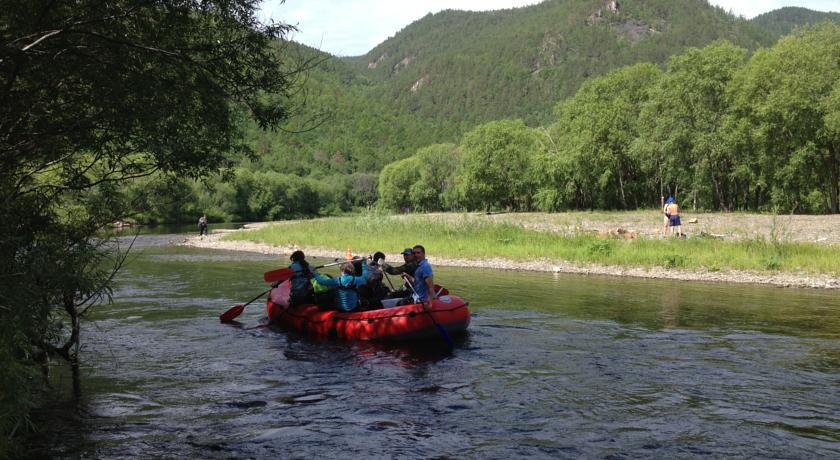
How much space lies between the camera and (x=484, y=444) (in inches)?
309

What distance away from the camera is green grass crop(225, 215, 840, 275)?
75.4 ft

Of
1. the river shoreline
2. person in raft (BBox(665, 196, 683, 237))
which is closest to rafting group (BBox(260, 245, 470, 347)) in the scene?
the river shoreline

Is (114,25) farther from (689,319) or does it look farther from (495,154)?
(495,154)

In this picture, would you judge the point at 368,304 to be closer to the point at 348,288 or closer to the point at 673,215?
the point at 348,288

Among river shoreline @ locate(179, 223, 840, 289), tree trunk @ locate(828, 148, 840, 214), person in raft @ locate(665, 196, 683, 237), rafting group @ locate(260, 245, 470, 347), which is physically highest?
tree trunk @ locate(828, 148, 840, 214)

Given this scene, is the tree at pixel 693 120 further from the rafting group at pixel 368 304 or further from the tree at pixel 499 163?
the rafting group at pixel 368 304

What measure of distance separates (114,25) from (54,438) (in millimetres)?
5170

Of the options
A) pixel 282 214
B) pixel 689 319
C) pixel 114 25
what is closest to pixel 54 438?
pixel 114 25

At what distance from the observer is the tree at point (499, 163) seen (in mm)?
70812

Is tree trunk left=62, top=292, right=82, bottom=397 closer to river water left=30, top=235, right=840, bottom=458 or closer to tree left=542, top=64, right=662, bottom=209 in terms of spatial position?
river water left=30, top=235, right=840, bottom=458

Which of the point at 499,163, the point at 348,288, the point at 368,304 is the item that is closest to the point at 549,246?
the point at 368,304

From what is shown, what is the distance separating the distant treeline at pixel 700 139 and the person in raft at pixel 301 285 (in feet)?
99.1

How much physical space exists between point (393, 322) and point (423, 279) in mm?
1048

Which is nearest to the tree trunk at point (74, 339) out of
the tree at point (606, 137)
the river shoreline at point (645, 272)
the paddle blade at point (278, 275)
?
the paddle blade at point (278, 275)
